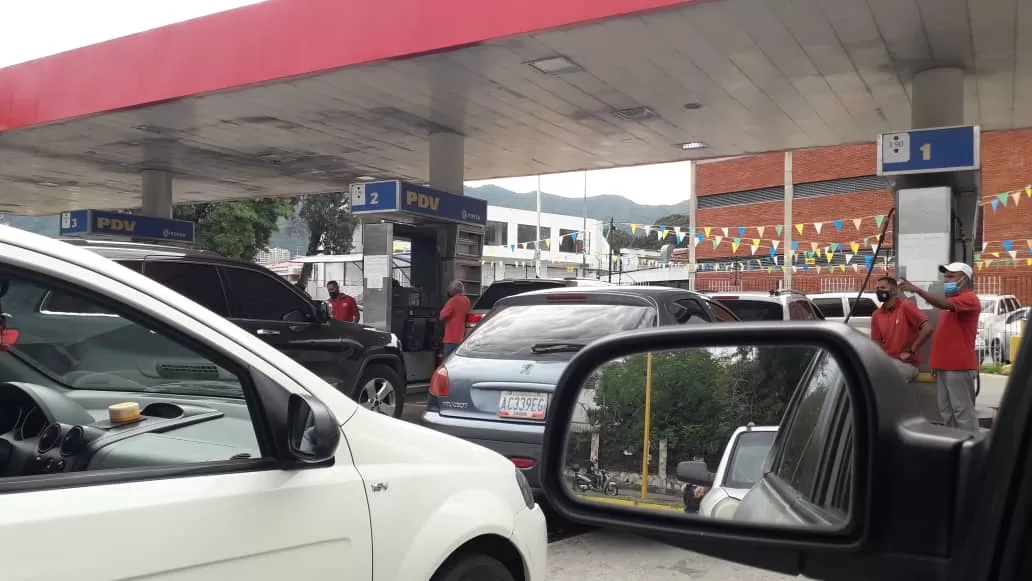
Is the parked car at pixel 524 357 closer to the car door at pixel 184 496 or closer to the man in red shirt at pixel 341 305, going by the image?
the car door at pixel 184 496

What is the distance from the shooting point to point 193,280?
731 centimetres

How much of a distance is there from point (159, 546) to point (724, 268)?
126ft

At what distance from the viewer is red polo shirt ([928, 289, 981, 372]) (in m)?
7.66

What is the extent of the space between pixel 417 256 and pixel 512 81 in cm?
522

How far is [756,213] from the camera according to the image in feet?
126

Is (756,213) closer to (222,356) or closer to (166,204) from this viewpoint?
(166,204)

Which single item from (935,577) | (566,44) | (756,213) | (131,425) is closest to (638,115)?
(566,44)

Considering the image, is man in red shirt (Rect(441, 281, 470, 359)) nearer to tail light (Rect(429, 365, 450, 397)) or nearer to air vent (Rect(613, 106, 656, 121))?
air vent (Rect(613, 106, 656, 121))

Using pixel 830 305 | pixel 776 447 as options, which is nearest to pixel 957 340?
pixel 776 447

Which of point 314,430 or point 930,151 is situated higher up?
point 930,151

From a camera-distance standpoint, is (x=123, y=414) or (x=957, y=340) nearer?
(x=123, y=414)

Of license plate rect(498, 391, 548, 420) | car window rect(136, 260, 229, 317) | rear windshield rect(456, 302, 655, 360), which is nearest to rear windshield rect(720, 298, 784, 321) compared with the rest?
rear windshield rect(456, 302, 655, 360)

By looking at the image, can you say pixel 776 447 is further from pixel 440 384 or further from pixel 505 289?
pixel 505 289

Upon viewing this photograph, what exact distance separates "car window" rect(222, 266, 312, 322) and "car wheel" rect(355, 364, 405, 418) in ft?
3.58
